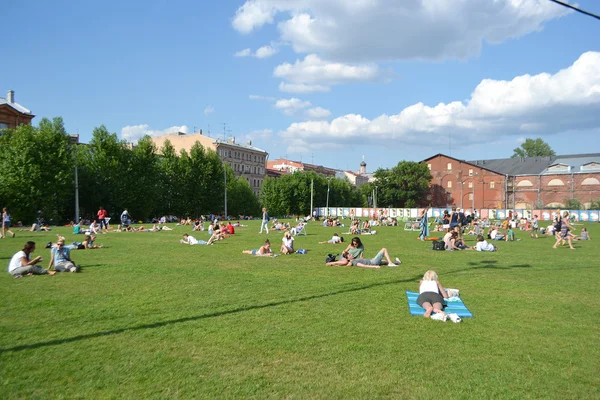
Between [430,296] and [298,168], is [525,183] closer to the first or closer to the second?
[298,168]

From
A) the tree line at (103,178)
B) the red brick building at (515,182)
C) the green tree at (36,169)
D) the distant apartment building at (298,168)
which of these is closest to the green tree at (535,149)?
the red brick building at (515,182)

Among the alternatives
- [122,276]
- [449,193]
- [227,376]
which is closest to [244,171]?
[449,193]

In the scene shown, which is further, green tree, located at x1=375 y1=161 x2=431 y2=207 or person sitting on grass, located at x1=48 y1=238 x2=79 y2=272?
green tree, located at x1=375 y1=161 x2=431 y2=207

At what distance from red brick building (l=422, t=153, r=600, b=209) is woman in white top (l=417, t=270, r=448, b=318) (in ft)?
293

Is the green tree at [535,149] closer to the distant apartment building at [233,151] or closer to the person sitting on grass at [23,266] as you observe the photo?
the distant apartment building at [233,151]

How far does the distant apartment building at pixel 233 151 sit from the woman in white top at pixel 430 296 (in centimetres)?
9285

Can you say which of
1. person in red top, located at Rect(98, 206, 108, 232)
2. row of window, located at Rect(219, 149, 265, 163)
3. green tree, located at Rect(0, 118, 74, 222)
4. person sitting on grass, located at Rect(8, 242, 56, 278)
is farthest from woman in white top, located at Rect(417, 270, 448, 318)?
row of window, located at Rect(219, 149, 265, 163)

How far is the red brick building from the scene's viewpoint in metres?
86.2

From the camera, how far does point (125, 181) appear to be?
62000 millimetres

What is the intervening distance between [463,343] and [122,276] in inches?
374

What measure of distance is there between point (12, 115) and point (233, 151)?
185 feet

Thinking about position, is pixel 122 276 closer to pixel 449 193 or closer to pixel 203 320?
pixel 203 320

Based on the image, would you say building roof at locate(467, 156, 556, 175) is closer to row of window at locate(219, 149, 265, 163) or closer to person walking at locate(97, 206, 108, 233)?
row of window at locate(219, 149, 265, 163)

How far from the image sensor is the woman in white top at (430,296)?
29.0ft
